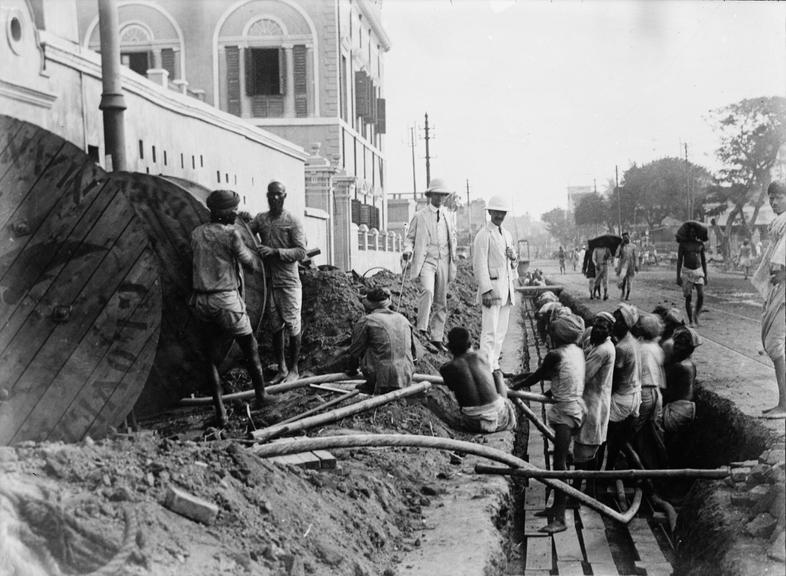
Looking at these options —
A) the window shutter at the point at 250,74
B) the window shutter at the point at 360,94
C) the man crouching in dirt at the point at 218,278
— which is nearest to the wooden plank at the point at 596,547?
the man crouching in dirt at the point at 218,278

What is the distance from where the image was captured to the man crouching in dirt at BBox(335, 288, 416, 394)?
6.54 m

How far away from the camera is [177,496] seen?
358cm

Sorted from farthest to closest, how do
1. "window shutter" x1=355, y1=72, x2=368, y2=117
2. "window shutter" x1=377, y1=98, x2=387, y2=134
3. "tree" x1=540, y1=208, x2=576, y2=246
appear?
"tree" x1=540, y1=208, x2=576, y2=246
"window shutter" x1=377, y1=98, x2=387, y2=134
"window shutter" x1=355, y1=72, x2=368, y2=117

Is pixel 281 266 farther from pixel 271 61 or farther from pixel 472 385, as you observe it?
pixel 271 61

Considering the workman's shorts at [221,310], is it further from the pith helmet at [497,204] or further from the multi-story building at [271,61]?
the multi-story building at [271,61]

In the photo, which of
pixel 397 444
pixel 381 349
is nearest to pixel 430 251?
pixel 381 349

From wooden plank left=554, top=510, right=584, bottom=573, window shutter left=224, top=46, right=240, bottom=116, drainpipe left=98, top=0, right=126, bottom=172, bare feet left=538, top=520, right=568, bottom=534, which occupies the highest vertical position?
window shutter left=224, top=46, right=240, bottom=116

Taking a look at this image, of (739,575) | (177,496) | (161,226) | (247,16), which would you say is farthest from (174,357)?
(247,16)

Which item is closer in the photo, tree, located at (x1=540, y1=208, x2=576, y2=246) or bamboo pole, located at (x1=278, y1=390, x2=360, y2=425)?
bamboo pole, located at (x1=278, y1=390, x2=360, y2=425)

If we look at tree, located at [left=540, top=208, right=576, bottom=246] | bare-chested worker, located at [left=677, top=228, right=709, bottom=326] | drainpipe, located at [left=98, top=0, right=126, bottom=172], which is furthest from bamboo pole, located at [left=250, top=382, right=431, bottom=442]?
tree, located at [left=540, top=208, right=576, bottom=246]

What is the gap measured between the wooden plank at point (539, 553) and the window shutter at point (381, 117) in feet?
97.4

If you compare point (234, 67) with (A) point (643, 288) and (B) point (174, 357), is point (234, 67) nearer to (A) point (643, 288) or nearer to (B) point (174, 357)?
(A) point (643, 288)

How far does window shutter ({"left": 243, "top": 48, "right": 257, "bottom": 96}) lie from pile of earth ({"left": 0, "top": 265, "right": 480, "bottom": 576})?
19798 millimetres

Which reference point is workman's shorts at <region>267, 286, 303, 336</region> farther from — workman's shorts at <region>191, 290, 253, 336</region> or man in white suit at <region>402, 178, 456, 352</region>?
man in white suit at <region>402, 178, 456, 352</region>
